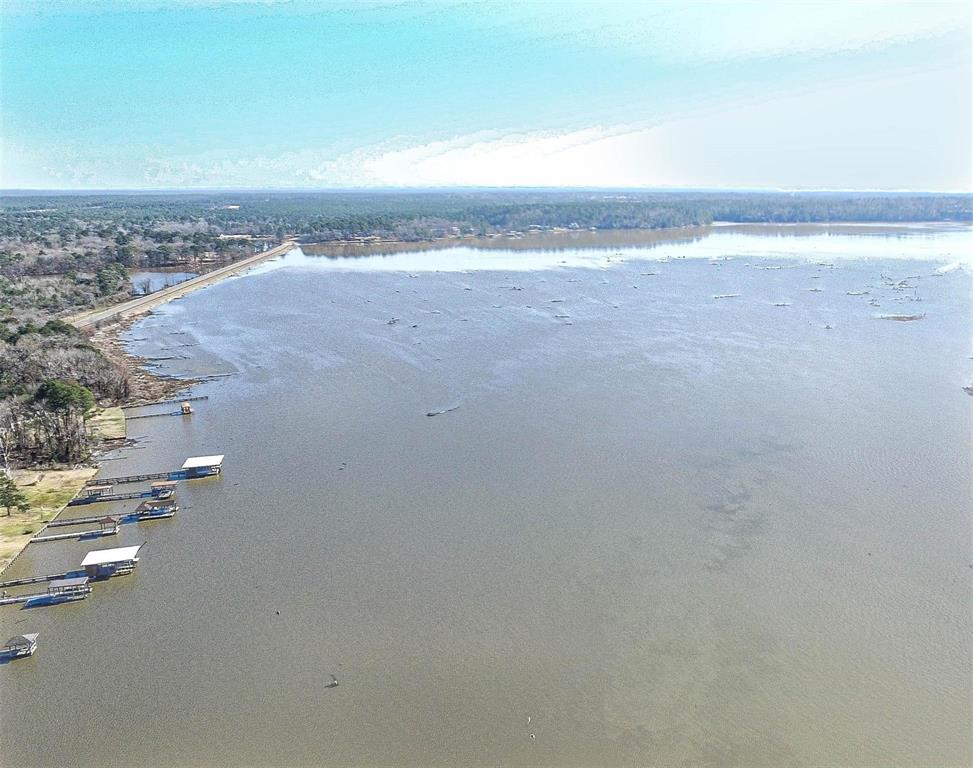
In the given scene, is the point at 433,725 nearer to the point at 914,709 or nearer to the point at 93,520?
the point at 914,709

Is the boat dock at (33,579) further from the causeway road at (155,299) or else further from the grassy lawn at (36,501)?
the causeway road at (155,299)

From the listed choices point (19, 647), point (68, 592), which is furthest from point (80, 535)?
point (19, 647)

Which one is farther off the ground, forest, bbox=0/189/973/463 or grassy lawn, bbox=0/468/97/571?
forest, bbox=0/189/973/463

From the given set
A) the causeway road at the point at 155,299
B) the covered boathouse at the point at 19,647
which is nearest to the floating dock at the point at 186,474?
the covered boathouse at the point at 19,647

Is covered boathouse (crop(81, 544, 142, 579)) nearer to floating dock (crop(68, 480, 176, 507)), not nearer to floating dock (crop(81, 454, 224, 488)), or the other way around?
floating dock (crop(68, 480, 176, 507))

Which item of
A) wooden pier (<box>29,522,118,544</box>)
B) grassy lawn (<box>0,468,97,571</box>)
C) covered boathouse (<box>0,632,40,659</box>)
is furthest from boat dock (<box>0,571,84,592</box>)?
covered boathouse (<box>0,632,40,659</box>)

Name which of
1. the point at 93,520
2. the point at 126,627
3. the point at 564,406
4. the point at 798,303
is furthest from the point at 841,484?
the point at 798,303

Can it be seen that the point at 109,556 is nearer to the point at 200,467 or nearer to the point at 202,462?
the point at 200,467
